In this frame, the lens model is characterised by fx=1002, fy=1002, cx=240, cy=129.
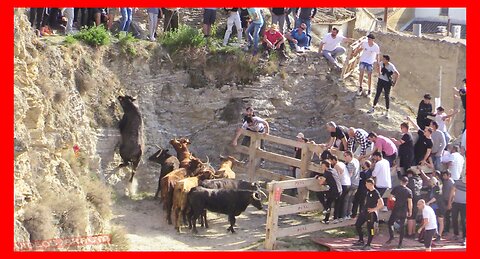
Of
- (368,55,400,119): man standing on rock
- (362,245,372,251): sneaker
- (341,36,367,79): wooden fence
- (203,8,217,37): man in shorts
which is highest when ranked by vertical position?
(203,8,217,37): man in shorts

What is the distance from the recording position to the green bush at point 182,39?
25845 mm

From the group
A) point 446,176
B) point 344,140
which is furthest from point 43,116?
point 446,176

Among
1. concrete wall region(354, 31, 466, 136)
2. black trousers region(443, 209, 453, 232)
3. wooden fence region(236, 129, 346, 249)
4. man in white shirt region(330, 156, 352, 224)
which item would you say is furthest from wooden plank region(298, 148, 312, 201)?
concrete wall region(354, 31, 466, 136)

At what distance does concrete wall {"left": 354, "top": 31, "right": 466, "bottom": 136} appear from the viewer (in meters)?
35.1

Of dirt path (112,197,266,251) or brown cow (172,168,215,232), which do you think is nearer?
dirt path (112,197,266,251)

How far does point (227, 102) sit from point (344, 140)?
4.68 metres

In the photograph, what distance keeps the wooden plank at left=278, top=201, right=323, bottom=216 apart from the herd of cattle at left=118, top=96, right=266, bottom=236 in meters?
1.16

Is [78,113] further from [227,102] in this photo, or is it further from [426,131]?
[426,131]

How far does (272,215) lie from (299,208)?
2.94 feet

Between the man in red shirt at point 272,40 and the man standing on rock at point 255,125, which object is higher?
the man in red shirt at point 272,40

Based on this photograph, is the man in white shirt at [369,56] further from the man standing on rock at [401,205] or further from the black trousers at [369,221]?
the black trousers at [369,221]

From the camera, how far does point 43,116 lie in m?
20.0

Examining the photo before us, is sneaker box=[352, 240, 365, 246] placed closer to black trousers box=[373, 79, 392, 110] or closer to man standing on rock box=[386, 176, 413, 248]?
man standing on rock box=[386, 176, 413, 248]

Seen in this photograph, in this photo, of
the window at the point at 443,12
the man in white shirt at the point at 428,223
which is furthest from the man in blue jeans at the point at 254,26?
the window at the point at 443,12
